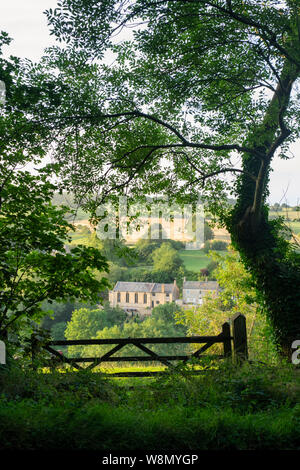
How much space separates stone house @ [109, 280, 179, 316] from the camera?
2205 inches

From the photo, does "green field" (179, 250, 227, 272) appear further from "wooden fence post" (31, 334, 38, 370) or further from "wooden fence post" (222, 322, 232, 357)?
"wooden fence post" (31, 334, 38, 370)

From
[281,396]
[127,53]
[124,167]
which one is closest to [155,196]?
[124,167]

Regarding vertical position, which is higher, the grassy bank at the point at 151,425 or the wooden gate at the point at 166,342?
the grassy bank at the point at 151,425

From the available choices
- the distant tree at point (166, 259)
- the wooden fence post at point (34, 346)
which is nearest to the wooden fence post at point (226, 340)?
the wooden fence post at point (34, 346)

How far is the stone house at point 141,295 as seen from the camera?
56.0 m

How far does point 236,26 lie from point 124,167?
3878mm

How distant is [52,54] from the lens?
802cm

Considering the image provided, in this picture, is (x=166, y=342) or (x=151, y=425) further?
(x=166, y=342)

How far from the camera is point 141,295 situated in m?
57.2
